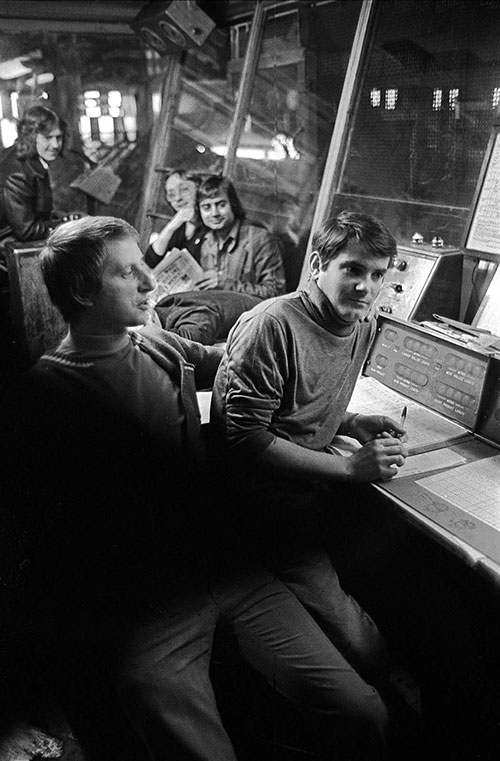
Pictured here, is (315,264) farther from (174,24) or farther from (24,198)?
(174,24)

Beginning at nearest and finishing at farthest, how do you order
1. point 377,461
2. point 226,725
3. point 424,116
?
point 377,461 < point 226,725 < point 424,116

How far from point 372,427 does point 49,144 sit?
386 centimetres

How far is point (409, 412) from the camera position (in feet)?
6.53

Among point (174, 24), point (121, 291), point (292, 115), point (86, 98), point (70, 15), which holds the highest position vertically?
point (70, 15)

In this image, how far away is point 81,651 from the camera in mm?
1588

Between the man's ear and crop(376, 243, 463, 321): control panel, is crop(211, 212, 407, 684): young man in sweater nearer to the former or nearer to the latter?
the man's ear

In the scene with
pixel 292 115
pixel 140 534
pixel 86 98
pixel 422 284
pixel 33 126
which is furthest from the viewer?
pixel 86 98

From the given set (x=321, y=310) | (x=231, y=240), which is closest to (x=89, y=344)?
(x=321, y=310)

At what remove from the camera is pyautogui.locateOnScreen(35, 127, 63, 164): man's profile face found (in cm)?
434

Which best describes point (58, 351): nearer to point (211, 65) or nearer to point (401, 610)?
point (401, 610)

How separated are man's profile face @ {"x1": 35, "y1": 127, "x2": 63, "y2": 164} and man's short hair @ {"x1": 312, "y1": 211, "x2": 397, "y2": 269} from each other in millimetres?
3557

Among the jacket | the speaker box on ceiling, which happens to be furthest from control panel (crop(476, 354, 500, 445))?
the speaker box on ceiling

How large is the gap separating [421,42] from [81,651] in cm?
306

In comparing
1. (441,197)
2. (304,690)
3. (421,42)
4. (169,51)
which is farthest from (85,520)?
(169,51)
